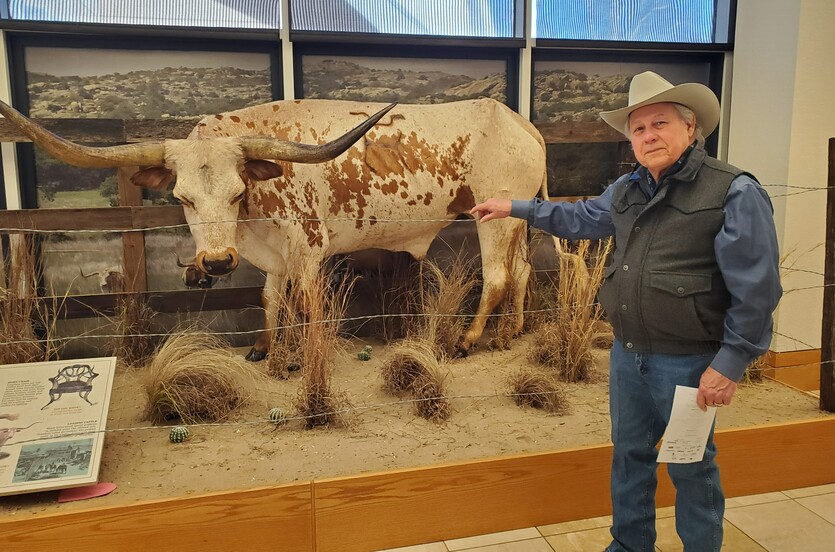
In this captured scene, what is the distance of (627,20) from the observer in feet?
12.8

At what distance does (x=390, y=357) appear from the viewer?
297cm

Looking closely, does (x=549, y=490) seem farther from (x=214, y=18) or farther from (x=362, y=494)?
(x=214, y=18)

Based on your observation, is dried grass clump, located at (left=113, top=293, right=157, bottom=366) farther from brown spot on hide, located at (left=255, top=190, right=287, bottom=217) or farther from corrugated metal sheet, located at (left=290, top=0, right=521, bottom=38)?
corrugated metal sheet, located at (left=290, top=0, right=521, bottom=38)

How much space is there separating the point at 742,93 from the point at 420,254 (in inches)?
87.3

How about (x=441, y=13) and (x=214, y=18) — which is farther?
(x=441, y=13)

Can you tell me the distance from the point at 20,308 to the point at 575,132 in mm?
3164

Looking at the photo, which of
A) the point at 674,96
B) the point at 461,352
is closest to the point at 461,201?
the point at 461,352

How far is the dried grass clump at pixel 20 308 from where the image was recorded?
112 inches

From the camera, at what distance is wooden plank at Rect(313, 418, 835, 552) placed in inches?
83.9

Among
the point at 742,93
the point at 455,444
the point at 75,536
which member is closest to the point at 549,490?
the point at 455,444

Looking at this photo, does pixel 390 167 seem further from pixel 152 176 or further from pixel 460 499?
pixel 460 499

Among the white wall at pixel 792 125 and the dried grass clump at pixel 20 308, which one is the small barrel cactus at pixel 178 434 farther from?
the white wall at pixel 792 125

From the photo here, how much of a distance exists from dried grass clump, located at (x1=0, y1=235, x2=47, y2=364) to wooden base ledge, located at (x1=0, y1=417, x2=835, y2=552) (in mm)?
1196

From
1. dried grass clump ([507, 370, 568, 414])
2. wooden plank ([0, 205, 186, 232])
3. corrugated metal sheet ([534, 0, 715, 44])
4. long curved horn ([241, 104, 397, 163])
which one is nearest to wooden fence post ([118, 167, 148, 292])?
wooden plank ([0, 205, 186, 232])
